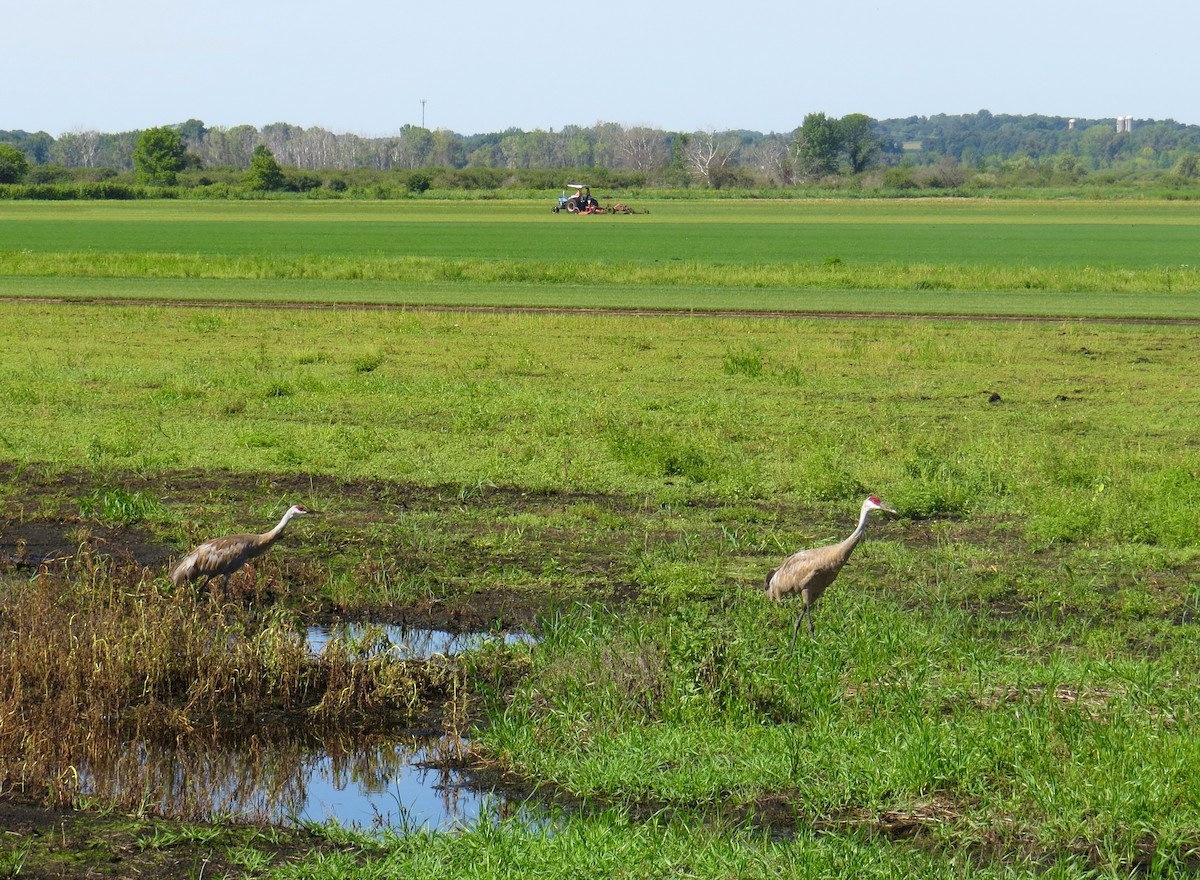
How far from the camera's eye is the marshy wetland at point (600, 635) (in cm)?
771

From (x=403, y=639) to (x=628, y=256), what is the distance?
53.6 meters

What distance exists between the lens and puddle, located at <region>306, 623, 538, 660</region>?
1067 cm

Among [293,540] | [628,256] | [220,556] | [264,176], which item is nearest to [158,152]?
[264,176]

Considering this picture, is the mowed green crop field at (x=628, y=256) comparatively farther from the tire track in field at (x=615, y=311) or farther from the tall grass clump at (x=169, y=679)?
the tall grass clump at (x=169, y=679)

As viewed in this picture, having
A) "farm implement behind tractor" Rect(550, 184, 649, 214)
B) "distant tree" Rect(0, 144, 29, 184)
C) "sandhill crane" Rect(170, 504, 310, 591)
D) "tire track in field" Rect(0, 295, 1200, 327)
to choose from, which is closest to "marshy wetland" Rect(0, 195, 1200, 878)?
"sandhill crane" Rect(170, 504, 310, 591)

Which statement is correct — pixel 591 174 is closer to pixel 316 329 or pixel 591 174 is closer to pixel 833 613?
pixel 316 329

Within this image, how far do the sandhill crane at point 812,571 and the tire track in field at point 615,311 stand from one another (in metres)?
24.3

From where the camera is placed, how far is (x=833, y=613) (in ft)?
36.4

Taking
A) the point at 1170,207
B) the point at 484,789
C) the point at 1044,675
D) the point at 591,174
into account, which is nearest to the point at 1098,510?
the point at 1044,675

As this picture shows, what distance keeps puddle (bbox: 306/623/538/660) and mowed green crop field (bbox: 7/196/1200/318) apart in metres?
26.6

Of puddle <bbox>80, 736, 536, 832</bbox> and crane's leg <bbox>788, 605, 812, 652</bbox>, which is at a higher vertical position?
crane's leg <bbox>788, 605, 812, 652</bbox>

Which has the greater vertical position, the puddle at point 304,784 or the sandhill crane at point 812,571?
the sandhill crane at point 812,571

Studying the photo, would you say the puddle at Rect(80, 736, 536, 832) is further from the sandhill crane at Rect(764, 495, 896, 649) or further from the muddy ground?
the sandhill crane at Rect(764, 495, 896, 649)

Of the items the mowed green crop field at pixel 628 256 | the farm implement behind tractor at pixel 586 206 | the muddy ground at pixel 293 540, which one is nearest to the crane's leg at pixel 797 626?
the muddy ground at pixel 293 540
